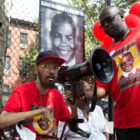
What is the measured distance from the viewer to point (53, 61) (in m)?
2.05

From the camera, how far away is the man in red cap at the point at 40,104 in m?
1.69

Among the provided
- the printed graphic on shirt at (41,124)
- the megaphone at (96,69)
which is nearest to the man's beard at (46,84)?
the megaphone at (96,69)

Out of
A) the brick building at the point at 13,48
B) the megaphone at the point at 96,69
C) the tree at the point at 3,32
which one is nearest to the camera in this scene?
the megaphone at the point at 96,69

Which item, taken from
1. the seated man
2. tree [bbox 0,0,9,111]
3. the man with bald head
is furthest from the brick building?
the man with bald head

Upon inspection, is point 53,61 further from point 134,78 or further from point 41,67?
point 134,78

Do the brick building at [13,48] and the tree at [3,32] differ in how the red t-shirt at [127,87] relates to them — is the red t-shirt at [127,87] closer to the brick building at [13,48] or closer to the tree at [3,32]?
the tree at [3,32]

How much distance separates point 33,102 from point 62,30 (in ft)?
6.86

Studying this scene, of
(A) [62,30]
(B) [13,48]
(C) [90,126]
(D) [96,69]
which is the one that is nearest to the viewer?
(D) [96,69]

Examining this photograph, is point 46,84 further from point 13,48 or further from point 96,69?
point 13,48

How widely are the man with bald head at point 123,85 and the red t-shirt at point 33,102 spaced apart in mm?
434

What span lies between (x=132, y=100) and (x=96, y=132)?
Result: 1.07m

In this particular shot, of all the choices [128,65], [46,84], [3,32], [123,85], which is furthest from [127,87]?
[3,32]

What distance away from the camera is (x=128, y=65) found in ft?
6.23

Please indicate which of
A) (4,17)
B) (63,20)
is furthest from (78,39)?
(4,17)
